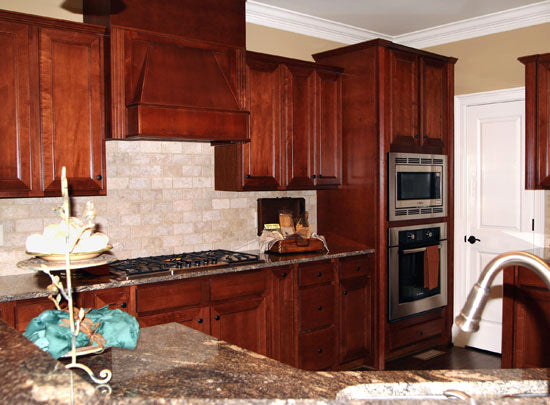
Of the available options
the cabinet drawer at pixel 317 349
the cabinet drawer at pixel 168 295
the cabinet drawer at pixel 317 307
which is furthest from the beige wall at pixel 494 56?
the cabinet drawer at pixel 168 295

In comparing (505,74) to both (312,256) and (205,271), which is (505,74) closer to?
(312,256)

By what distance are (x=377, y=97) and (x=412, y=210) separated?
0.99 m

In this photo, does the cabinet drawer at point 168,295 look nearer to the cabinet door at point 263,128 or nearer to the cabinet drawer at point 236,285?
the cabinet drawer at point 236,285

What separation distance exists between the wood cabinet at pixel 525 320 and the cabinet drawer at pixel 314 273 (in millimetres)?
1284

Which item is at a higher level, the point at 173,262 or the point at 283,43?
the point at 283,43

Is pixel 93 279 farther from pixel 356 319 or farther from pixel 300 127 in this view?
pixel 356 319

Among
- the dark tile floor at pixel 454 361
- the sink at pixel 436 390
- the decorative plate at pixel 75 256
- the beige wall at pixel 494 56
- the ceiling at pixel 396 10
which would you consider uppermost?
the ceiling at pixel 396 10

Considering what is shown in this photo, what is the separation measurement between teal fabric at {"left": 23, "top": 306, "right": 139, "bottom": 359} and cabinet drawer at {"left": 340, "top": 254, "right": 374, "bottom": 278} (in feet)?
8.90

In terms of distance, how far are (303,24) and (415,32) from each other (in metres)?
1.22

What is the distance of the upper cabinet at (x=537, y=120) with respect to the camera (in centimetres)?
397

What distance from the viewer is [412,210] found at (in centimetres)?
463

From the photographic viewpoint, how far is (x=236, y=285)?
12.0ft

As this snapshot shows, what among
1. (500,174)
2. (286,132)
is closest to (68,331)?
(286,132)

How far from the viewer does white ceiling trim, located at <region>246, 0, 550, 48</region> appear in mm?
4511
